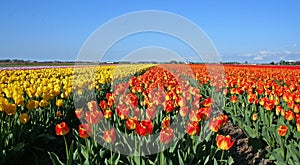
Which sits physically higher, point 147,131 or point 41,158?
point 147,131

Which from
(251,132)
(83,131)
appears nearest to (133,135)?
(83,131)

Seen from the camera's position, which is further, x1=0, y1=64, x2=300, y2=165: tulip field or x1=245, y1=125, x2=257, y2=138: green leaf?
x1=245, y1=125, x2=257, y2=138: green leaf

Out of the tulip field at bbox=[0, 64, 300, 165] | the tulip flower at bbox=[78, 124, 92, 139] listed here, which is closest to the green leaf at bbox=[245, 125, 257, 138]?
the tulip field at bbox=[0, 64, 300, 165]

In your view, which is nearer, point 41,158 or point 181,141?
point 181,141

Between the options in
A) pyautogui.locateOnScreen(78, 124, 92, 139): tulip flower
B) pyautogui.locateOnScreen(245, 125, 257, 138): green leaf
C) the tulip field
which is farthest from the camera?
pyautogui.locateOnScreen(245, 125, 257, 138): green leaf

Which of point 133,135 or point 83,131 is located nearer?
point 83,131

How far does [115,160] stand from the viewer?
Answer: 2941 mm

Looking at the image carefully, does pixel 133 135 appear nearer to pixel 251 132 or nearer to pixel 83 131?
pixel 83 131

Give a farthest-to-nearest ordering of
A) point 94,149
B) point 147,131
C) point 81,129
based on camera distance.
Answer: point 94,149 < point 81,129 < point 147,131

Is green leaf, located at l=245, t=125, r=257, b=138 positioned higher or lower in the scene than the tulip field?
lower

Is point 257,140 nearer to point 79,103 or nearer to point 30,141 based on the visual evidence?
point 30,141

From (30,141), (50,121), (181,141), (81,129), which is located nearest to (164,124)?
(181,141)

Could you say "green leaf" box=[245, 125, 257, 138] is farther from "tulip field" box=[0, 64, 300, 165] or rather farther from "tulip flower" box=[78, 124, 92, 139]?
"tulip flower" box=[78, 124, 92, 139]

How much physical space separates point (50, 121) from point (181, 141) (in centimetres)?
245
